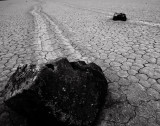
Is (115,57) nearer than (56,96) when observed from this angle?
No

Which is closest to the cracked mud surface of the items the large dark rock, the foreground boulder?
the large dark rock

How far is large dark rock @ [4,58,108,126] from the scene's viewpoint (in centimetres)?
157

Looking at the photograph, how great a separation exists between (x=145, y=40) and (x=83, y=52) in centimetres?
209

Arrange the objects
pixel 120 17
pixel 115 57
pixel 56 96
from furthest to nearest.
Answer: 1. pixel 120 17
2. pixel 115 57
3. pixel 56 96

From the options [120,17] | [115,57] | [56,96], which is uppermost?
[56,96]

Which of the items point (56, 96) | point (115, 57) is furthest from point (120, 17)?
point (56, 96)

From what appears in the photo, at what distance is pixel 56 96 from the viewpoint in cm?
162

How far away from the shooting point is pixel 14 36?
548 cm

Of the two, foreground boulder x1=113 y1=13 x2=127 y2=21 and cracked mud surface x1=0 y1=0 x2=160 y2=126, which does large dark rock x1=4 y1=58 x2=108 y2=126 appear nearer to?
cracked mud surface x1=0 y1=0 x2=160 y2=126

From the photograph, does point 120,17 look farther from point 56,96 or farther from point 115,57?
point 56,96

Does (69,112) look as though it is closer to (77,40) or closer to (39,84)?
(39,84)

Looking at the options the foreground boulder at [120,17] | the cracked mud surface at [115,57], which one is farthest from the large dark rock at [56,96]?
the foreground boulder at [120,17]

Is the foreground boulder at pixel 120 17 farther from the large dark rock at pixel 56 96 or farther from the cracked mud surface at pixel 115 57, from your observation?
the large dark rock at pixel 56 96

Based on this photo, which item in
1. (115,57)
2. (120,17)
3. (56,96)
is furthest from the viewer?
(120,17)
